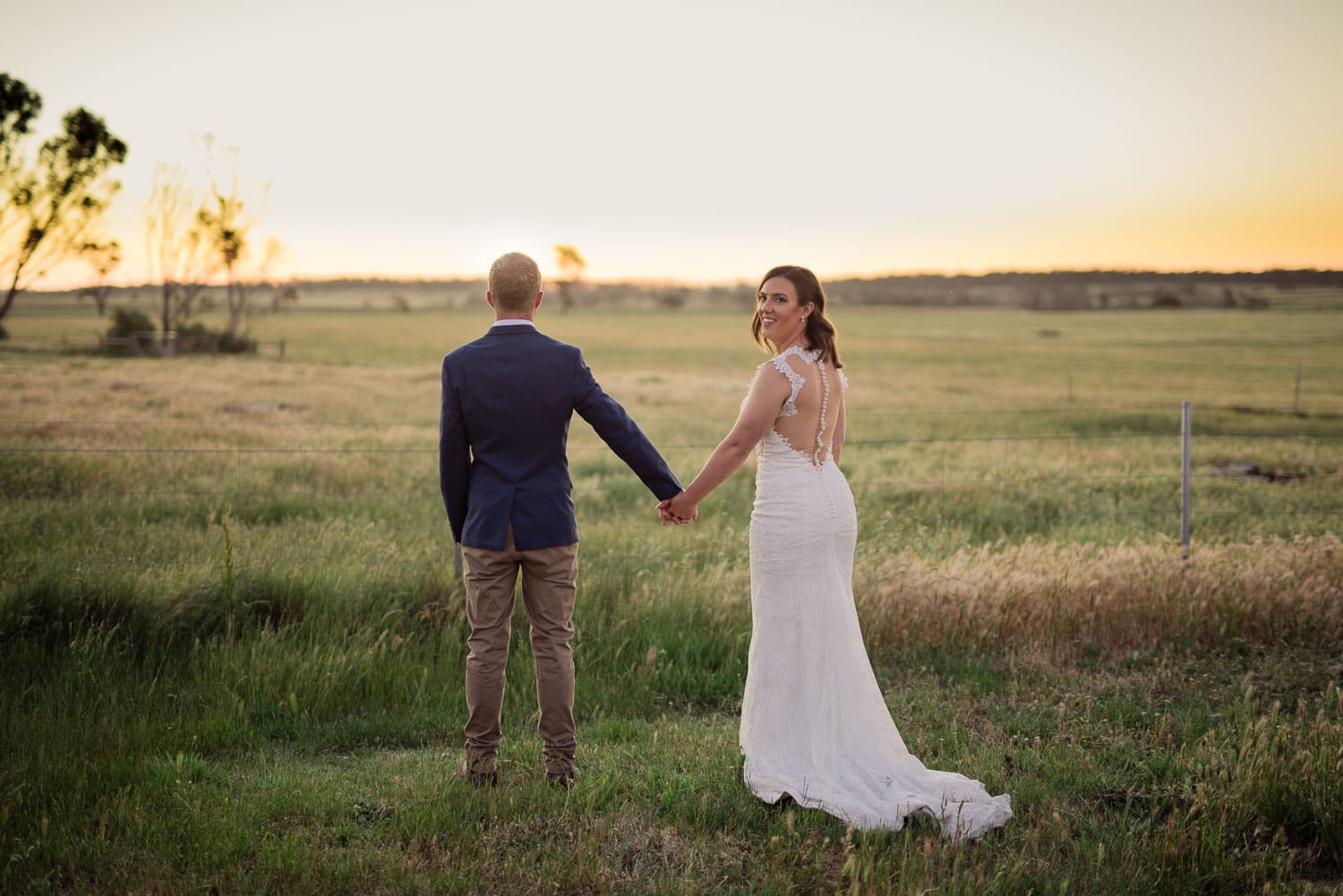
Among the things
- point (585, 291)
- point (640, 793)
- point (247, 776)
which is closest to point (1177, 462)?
point (640, 793)

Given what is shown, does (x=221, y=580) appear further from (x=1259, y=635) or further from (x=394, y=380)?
(x=394, y=380)

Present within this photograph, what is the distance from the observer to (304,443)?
1628 centimetres

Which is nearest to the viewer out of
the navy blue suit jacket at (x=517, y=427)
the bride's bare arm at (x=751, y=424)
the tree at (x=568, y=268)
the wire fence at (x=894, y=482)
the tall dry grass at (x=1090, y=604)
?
the navy blue suit jacket at (x=517, y=427)

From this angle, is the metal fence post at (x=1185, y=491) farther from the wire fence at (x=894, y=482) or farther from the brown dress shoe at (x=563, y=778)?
the brown dress shoe at (x=563, y=778)

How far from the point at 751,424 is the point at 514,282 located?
1296 mm

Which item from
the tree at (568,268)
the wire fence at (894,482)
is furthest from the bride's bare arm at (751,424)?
the tree at (568,268)

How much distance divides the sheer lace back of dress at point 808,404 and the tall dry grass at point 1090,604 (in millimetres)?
2625

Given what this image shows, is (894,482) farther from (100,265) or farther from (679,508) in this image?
(100,265)

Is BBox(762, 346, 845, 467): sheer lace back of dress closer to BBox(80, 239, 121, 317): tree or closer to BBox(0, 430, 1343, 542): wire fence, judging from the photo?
BBox(0, 430, 1343, 542): wire fence

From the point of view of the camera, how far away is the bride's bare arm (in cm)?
432

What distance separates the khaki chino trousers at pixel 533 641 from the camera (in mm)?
4297

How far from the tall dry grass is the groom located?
3.01 meters

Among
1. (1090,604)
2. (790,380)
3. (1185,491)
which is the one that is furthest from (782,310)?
(1185,491)

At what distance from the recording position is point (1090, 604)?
22.8ft
